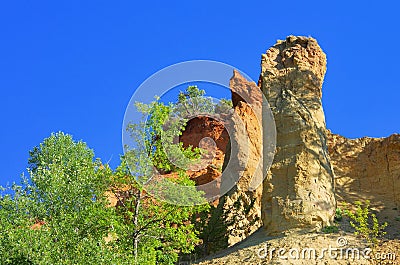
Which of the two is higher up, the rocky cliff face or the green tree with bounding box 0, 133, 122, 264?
the rocky cliff face

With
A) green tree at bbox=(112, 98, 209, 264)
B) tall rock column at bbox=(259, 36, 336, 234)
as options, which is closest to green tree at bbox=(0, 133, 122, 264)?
green tree at bbox=(112, 98, 209, 264)

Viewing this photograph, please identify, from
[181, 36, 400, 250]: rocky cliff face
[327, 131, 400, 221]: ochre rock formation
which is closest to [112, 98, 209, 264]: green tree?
[181, 36, 400, 250]: rocky cliff face

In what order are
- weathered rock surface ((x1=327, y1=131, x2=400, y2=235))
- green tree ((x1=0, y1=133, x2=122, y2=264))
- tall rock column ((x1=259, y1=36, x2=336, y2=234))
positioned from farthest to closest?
weathered rock surface ((x1=327, y1=131, x2=400, y2=235)), tall rock column ((x1=259, y1=36, x2=336, y2=234)), green tree ((x1=0, y1=133, x2=122, y2=264))

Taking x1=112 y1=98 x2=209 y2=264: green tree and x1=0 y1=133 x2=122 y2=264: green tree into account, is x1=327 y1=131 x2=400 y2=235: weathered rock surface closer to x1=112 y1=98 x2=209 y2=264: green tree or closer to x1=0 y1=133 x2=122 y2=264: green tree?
x1=112 y1=98 x2=209 y2=264: green tree

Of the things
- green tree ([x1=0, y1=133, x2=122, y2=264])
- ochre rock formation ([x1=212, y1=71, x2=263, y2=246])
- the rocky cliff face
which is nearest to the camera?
green tree ([x1=0, y1=133, x2=122, y2=264])

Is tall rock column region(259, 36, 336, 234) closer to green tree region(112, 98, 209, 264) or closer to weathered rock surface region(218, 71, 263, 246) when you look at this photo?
green tree region(112, 98, 209, 264)

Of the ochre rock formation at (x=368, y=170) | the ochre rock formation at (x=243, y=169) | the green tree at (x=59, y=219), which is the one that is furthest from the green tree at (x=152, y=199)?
the ochre rock formation at (x=368, y=170)

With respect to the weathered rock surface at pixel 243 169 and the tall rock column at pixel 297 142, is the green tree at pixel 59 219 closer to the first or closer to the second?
the tall rock column at pixel 297 142

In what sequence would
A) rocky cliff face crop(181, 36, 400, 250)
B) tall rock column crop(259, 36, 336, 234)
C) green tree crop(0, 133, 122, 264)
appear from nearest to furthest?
green tree crop(0, 133, 122, 264) → tall rock column crop(259, 36, 336, 234) → rocky cliff face crop(181, 36, 400, 250)

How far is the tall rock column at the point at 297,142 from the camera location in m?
20.3

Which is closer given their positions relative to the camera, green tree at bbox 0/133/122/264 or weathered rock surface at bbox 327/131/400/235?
green tree at bbox 0/133/122/264

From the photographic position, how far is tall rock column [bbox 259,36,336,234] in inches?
801

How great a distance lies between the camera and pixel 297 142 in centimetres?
2186

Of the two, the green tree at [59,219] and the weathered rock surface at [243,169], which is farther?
the weathered rock surface at [243,169]
